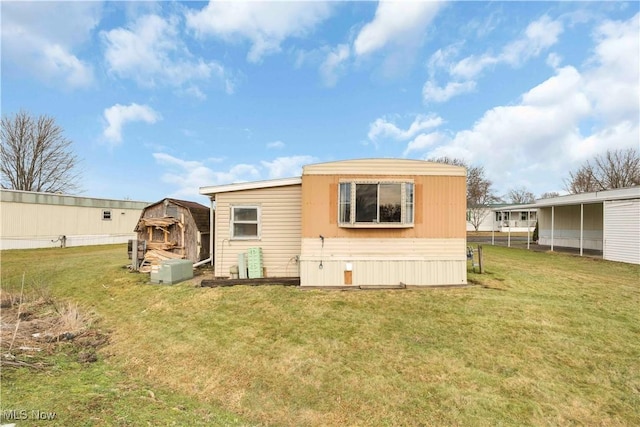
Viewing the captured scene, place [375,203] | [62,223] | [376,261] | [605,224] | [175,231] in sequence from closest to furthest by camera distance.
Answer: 1. [375,203]
2. [376,261]
3. [175,231]
4. [605,224]
5. [62,223]

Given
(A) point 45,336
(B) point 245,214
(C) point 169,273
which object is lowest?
(A) point 45,336

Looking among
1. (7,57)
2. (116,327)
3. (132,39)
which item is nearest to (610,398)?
(116,327)

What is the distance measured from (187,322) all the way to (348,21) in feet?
44.2

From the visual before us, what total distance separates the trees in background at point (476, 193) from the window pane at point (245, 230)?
33.5 metres

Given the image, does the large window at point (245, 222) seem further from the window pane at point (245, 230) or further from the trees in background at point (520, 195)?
the trees in background at point (520, 195)

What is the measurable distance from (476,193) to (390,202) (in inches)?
1408

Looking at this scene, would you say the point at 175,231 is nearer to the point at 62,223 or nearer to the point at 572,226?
the point at 62,223

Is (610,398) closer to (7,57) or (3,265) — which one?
(7,57)

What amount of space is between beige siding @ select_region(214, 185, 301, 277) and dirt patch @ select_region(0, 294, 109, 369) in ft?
11.2

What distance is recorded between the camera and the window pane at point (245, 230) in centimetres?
862

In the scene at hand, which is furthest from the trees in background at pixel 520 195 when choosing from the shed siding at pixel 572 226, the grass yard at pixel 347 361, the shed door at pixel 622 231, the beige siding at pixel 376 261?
the beige siding at pixel 376 261

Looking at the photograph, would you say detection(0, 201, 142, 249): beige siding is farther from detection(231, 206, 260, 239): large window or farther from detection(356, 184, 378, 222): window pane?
detection(356, 184, 378, 222): window pane

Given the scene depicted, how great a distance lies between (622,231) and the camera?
12.8 metres
